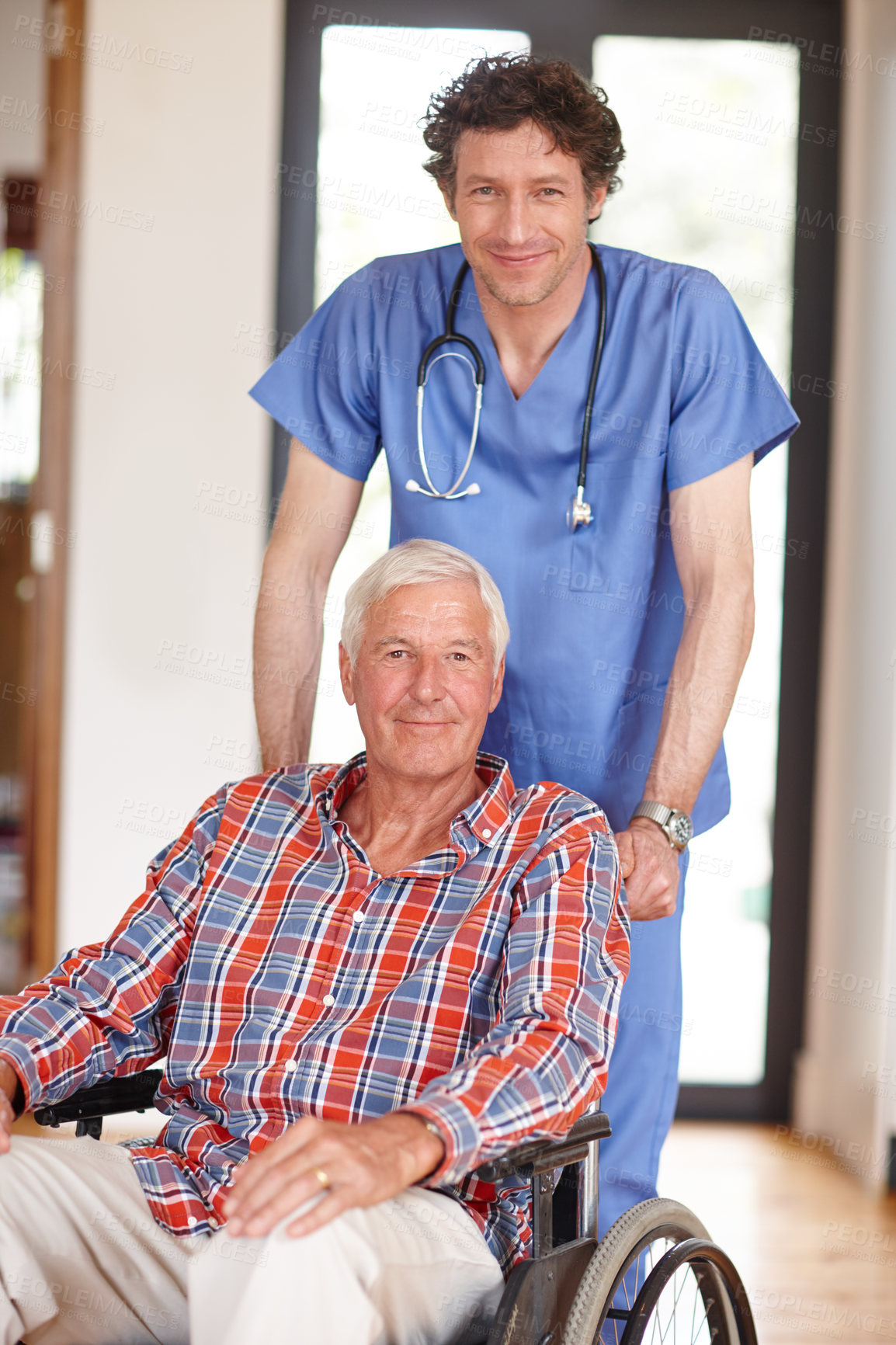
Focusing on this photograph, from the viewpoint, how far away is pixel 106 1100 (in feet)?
4.76

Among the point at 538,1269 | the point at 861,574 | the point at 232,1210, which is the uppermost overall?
the point at 861,574

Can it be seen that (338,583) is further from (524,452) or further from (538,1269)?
(538,1269)

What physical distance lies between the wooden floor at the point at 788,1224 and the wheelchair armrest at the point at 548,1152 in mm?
1182

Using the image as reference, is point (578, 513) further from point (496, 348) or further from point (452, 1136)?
point (452, 1136)

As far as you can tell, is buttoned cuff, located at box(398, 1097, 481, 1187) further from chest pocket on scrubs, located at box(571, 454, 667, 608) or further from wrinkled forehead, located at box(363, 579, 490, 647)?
chest pocket on scrubs, located at box(571, 454, 667, 608)

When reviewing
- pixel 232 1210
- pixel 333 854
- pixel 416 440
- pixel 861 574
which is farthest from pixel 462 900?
pixel 861 574

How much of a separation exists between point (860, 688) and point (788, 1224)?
47.0 inches

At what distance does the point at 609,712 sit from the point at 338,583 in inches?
62.8

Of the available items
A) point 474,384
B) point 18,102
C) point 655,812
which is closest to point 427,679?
point 655,812

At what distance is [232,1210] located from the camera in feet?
3.43

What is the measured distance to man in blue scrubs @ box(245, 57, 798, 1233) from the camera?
162 centimetres

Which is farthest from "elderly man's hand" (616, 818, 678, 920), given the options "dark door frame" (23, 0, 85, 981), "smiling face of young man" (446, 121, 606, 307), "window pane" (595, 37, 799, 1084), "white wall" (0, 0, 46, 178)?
"white wall" (0, 0, 46, 178)

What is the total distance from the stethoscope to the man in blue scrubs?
0.01 metres

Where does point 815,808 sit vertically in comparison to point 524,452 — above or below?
below
